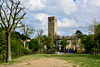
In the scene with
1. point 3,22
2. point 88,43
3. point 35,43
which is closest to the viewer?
point 3,22

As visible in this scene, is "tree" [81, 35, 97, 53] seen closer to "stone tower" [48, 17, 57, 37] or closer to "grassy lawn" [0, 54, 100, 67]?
"grassy lawn" [0, 54, 100, 67]

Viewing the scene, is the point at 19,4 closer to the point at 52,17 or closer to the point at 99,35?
the point at 99,35

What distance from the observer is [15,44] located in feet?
102

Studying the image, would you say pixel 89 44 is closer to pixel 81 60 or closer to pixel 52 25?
pixel 81 60

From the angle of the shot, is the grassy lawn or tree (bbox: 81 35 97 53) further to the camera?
tree (bbox: 81 35 97 53)

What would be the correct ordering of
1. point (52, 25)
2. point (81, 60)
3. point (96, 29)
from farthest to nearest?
1. point (52, 25)
2. point (96, 29)
3. point (81, 60)

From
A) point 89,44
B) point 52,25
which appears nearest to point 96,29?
point 89,44

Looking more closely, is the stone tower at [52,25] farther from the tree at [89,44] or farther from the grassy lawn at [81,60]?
the grassy lawn at [81,60]

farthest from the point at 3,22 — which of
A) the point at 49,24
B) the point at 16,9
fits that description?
the point at 49,24

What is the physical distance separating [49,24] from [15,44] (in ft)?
234

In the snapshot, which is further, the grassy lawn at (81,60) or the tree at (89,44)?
the tree at (89,44)

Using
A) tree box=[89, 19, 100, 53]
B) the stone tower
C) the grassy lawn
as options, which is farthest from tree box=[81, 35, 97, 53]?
the stone tower

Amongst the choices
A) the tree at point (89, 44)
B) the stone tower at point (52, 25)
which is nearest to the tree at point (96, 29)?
the tree at point (89, 44)

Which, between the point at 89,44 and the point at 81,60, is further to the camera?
the point at 89,44
